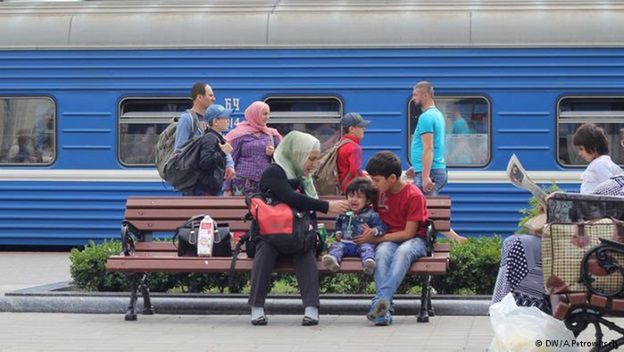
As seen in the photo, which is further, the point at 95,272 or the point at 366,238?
the point at 95,272

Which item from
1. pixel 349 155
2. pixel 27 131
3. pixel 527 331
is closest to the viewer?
pixel 527 331

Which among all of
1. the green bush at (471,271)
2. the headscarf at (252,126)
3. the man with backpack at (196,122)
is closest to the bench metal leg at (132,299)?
the man with backpack at (196,122)

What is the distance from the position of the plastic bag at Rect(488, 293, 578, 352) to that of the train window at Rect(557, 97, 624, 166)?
318 inches

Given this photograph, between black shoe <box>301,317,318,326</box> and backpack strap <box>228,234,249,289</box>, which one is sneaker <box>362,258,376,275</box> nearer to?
black shoe <box>301,317,318,326</box>

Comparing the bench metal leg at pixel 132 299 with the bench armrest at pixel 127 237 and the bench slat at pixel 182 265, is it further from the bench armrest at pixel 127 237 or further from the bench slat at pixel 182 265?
the bench armrest at pixel 127 237

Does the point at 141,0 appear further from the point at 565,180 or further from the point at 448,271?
the point at 448,271

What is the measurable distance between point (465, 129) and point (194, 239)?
6.03 metres

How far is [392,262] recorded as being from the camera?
31.3 feet

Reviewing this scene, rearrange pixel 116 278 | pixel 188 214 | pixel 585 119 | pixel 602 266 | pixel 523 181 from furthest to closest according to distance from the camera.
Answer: pixel 585 119 → pixel 116 278 → pixel 188 214 → pixel 523 181 → pixel 602 266

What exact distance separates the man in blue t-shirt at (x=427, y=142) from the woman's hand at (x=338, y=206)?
3.04m

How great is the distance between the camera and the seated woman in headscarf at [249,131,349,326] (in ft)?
31.4

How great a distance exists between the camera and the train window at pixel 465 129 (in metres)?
15.4

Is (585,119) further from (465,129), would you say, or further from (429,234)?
(429,234)

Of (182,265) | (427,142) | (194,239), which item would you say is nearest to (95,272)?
(194,239)
